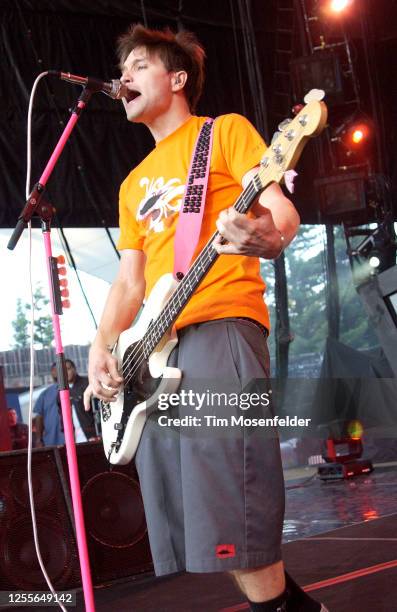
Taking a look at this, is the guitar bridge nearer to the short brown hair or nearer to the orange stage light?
the short brown hair

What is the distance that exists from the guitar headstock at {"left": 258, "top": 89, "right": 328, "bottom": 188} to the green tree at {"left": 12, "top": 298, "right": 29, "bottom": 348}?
5.68 metres

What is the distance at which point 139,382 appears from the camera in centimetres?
211

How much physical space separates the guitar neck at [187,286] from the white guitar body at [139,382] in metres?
0.02

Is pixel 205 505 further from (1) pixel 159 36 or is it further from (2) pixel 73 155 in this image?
(2) pixel 73 155

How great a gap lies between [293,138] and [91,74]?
6.15 meters

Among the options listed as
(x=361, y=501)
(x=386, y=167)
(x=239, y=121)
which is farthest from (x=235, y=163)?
(x=386, y=167)

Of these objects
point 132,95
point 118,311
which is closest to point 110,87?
point 132,95

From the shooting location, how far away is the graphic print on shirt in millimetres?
2133

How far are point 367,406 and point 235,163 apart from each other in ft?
24.1

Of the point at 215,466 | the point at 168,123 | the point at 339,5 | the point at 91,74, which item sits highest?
the point at 339,5

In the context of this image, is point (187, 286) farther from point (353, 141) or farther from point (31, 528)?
point (353, 141)

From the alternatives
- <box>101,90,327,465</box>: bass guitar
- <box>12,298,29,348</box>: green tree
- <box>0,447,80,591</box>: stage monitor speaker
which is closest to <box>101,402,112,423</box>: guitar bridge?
<box>101,90,327,465</box>: bass guitar

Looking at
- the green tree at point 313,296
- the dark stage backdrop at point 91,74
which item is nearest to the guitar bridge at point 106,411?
the dark stage backdrop at point 91,74

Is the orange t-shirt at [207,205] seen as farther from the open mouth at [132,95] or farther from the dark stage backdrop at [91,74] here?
the dark stage backdrop at [91,74]
